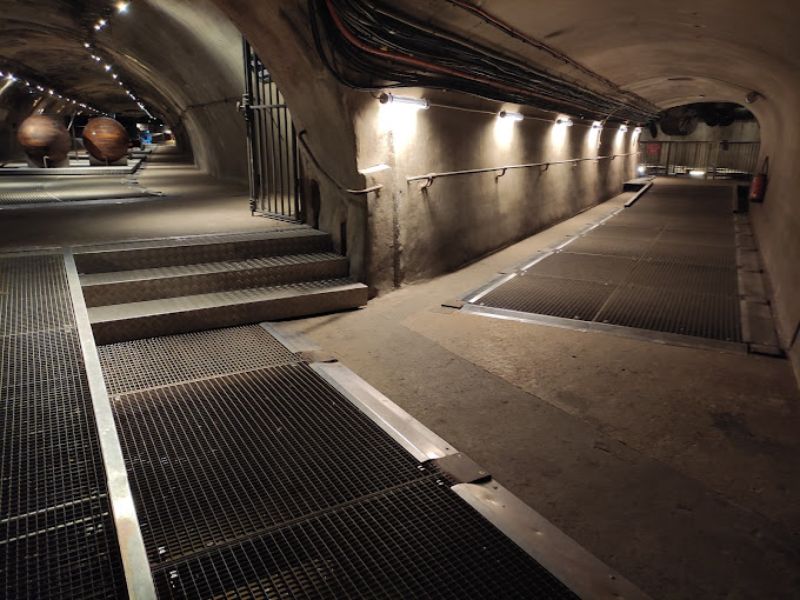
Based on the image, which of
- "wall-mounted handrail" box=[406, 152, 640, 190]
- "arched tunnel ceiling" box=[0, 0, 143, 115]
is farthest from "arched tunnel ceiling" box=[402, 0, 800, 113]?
"arched tunnel ceiling" box=[0, 0, 143, 115]

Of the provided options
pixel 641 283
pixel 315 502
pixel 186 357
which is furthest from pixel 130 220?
pixel 641 283

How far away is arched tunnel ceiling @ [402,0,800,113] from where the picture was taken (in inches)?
218

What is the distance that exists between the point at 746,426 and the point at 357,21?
4730mm

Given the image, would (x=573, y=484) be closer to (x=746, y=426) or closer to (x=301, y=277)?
(x=746, y=426)

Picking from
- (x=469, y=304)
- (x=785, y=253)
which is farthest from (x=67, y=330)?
(x=785, y=253)

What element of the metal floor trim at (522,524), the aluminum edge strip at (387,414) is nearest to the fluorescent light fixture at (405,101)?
the aluminum edge strip at (387,414)

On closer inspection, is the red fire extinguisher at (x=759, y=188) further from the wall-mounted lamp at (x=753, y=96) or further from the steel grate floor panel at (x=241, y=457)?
the steel grate floor panel at (x=241, y=457)

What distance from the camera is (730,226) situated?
39.7ft

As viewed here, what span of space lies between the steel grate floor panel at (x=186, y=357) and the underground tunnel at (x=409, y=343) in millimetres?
34

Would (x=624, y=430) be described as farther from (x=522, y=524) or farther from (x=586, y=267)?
(x=586, y=267)

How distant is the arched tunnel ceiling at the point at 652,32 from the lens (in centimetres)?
554

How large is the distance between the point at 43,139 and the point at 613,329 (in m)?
18.7

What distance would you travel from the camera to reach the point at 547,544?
245 centimetres

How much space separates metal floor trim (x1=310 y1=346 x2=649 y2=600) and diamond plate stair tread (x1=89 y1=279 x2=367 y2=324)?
7.32ft
